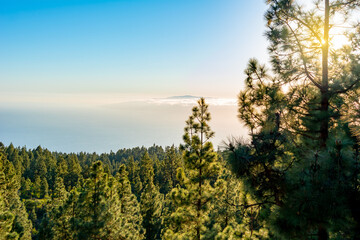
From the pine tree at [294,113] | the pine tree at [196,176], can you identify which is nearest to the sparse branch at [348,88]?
the pine tree at [294,113]

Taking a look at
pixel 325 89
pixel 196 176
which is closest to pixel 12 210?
pixel 196 176

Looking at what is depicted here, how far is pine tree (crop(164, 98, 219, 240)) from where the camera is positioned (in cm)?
1012

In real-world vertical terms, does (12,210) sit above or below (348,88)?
below

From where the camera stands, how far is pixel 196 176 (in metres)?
10.4

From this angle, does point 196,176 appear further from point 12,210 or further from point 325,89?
point 12,210

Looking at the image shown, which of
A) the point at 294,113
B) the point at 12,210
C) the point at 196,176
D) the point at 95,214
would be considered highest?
the point at 294,113

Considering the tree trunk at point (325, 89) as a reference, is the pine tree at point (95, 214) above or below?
below

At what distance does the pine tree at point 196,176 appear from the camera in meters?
10.1

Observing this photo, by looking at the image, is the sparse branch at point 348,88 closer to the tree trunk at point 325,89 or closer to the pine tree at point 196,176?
the tree trunk at point 325,89

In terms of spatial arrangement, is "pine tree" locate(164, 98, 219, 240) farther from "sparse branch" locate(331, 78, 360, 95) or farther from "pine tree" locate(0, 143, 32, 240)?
"pine tree" locate(0, 143, 32, 240)

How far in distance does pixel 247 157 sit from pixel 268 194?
130cm

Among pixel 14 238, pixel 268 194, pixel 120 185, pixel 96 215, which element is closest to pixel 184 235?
pixel 96 215

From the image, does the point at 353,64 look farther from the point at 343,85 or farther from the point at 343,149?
the point at 343,149

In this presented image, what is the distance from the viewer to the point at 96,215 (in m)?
11.5
